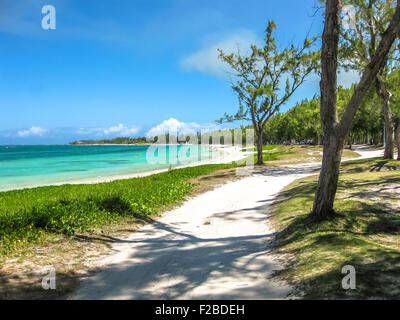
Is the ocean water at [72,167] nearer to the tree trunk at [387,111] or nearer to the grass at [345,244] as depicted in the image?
the grass at [345,244]

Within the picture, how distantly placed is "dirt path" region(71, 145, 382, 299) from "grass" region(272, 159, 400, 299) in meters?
0.48

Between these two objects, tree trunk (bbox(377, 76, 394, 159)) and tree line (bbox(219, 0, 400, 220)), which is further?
tree trunk (bbox(377, 76, 394, 159))

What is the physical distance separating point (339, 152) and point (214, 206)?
21.1ft

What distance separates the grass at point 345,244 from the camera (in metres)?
3.99

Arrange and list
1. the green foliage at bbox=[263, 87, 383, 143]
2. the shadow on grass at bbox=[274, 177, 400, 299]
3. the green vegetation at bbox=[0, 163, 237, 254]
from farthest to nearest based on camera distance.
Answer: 1. the green foliage at bbox=[263, 87, 383, 143]
2. the green vegetation at bbox=[0, 163, 237, 254]
3. the shadow on grass at bbox=[274, 177, 400, 299]

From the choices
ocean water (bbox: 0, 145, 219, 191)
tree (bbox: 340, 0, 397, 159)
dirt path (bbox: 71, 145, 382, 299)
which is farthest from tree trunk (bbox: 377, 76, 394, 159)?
ocean water (bbox: 0, 145, 219, 191)

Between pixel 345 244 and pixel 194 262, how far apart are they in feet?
10.5

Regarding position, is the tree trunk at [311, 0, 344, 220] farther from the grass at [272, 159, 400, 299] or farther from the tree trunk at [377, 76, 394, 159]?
the tree trunk at [377, 76, 394, 159]

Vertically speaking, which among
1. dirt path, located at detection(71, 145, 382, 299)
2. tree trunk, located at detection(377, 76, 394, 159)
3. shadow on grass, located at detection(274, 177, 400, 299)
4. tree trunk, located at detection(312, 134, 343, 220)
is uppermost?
tree trunk, located at detection(377, 76, 394, 159)

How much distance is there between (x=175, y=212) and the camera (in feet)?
37.5

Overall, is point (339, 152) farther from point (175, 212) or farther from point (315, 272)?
point (175, 212)

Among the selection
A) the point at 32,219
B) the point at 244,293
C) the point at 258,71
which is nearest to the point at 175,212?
the point at 32,219

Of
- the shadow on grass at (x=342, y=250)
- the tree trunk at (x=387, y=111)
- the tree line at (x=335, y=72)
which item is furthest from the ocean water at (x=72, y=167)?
the tree trunk at (x=387, y=111)

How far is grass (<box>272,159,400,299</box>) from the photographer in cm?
399
